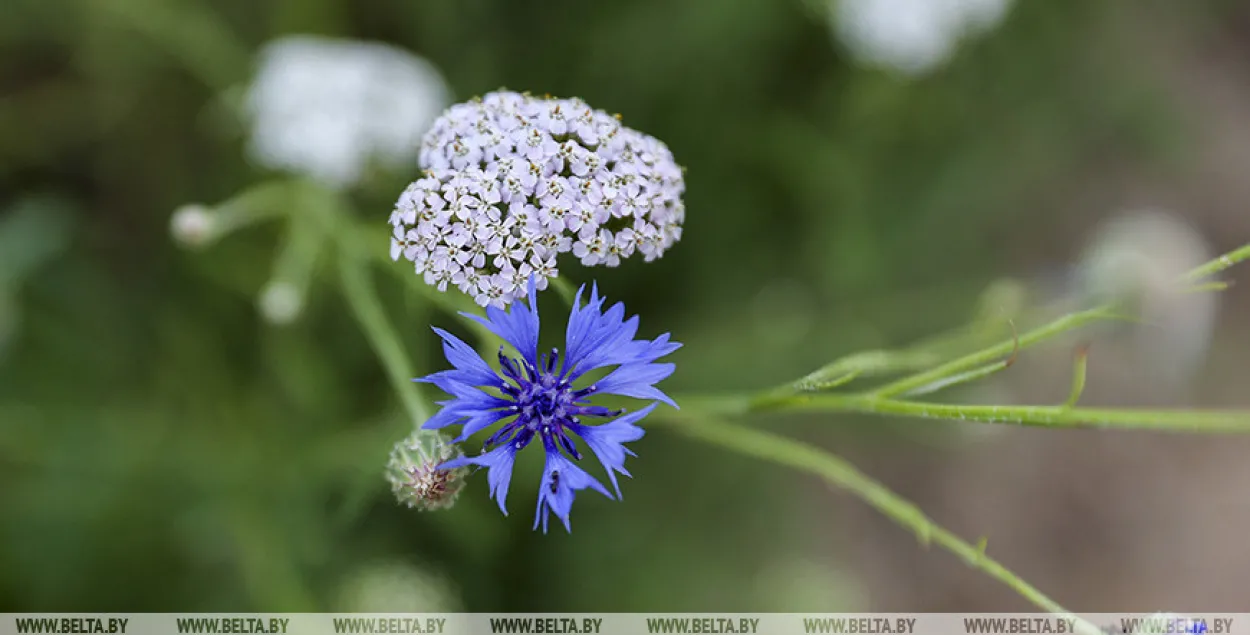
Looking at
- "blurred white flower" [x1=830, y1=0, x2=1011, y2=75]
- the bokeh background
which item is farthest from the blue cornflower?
"blurred white flower" [x1=830, y1=0, x2=1011, y2=75]

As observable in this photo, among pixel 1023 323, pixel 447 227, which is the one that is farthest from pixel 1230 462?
pixel 447 227

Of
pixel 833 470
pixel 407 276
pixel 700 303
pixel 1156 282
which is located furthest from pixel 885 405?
pixel 700 303

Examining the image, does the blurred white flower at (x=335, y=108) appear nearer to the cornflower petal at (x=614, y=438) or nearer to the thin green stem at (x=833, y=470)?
the thin green stem at (x=833, y=470)

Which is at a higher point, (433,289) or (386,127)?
(386,127)

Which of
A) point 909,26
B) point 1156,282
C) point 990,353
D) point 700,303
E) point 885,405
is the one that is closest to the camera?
point 990,353

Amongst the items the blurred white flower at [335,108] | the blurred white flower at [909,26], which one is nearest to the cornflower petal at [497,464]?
the blurred white flower at [335,108]

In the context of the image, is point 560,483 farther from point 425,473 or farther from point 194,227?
point 194,227

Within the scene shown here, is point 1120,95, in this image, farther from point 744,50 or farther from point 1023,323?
point 1023,323
